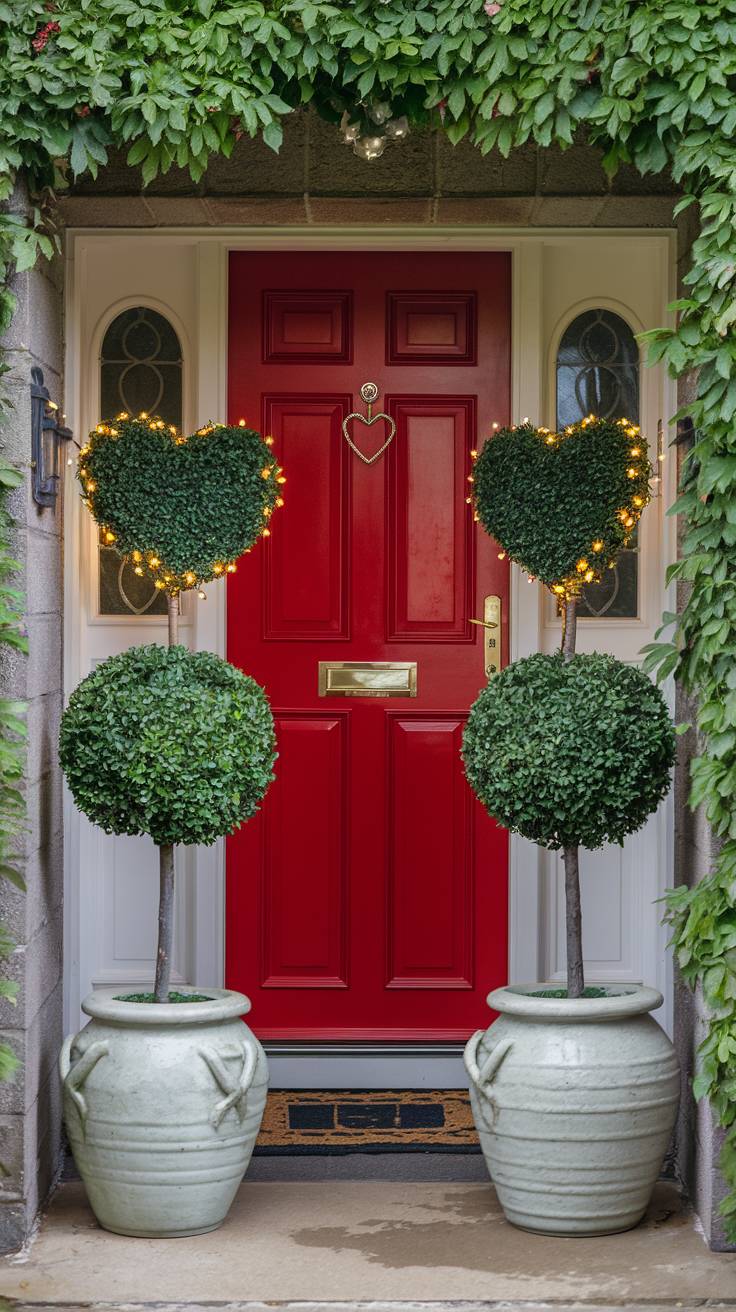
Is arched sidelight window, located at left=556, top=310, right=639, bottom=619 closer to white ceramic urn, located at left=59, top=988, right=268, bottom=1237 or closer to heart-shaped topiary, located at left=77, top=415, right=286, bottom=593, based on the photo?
heart-shaped topiary, located at left=77, top=415, right=286, bottom=593

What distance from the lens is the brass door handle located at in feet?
14.8

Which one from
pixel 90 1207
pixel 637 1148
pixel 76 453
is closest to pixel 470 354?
pixel 76 453

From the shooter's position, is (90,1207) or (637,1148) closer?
(637,1148)

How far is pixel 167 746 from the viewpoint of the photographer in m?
3.49

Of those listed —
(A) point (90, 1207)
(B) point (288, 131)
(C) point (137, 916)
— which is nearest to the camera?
(A) point (90, 1207)

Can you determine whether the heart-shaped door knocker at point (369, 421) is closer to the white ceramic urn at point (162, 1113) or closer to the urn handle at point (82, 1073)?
the white ceramic urn at point (162, 1113)

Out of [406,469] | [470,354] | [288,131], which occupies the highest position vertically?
[288,131]

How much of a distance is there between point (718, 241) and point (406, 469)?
1428 mm

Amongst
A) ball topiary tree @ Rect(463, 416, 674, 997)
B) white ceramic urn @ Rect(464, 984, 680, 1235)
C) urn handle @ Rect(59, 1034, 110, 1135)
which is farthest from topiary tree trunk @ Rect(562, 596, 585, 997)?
urn handle @ Rect(59, 1034, 110, 1135)

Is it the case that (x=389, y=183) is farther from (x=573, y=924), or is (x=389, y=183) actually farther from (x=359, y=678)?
(x=573, y=924)

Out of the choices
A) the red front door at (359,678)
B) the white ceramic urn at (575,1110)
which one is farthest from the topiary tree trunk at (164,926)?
the white ceramic urn at (575,1110)

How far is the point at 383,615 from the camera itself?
4516 mm

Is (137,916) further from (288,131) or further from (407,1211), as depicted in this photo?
(288,131)

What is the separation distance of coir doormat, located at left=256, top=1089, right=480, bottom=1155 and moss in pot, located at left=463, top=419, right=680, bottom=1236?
0.55m
